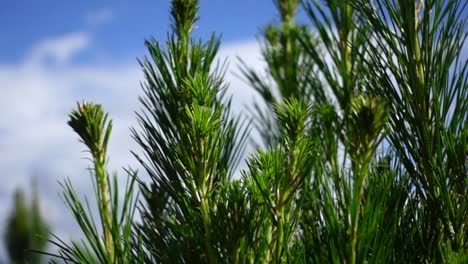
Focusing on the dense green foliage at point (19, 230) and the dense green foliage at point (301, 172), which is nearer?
the dense green foliage at point (301, 172)

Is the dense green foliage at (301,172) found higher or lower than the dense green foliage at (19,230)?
lower

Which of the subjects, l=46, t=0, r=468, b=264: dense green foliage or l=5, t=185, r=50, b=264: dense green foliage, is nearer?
l=46, t=0, r=468, b=264: dense green foliage

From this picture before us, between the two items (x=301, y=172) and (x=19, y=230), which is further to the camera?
(x=19, y=230)

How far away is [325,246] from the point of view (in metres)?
0.98

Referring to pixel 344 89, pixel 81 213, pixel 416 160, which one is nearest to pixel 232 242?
pixel 81 213

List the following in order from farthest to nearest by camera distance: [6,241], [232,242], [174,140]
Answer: [6,241], [174,140], [232,242]

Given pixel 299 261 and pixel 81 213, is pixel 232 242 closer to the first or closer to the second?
pixel 299 261

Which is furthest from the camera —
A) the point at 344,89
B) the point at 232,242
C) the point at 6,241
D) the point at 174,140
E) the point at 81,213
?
the point at 6,241

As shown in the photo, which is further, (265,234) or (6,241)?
(6,241)

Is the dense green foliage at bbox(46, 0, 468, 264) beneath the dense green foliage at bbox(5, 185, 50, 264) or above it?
beneath

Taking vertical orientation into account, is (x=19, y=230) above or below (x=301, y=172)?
above

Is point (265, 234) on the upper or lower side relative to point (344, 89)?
lower

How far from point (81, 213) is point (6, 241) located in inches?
185

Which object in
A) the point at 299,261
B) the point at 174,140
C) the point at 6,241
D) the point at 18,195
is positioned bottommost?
the point at 299,261
